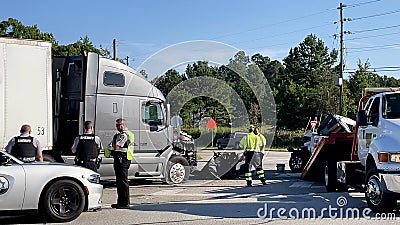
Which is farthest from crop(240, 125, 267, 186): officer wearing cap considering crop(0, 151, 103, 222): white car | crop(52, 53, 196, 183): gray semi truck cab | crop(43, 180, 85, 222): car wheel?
crop(43, 180, 85, 222): car wheel

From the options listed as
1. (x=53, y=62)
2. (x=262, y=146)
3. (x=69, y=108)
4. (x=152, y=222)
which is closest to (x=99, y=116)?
(x=69, y=108)

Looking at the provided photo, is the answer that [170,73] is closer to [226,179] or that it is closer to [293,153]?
[226,179]

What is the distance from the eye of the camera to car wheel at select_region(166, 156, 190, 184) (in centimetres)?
1683

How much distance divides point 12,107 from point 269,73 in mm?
65615

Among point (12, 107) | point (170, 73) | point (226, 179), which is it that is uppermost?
point (170, 73)

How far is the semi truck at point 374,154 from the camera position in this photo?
10141 millimetres

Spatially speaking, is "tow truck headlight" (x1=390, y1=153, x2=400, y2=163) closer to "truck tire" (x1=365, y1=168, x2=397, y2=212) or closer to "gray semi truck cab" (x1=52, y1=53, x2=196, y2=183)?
"truck tire" (x1=365, y1=168, x2=397, y2=212)

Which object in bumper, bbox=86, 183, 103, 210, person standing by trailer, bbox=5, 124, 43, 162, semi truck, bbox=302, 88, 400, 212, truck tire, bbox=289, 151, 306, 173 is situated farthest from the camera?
truck tire, bbox=289, 151, 306, 173

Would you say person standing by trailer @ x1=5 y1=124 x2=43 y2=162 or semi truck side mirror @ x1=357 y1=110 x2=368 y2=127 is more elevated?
semi truck side mirror @ x1=357 y1=110 x2=368 y2=127

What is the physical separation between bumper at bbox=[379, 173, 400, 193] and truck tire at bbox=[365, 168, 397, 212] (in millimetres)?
187

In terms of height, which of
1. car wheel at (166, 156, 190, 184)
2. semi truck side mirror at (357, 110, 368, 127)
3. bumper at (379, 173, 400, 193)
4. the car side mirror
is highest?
semi truck side mirror at (357, 110, 368, 127)

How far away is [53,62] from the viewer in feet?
52.1

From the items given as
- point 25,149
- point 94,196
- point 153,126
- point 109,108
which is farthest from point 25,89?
point 94,196

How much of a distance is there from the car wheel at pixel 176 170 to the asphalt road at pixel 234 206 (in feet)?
0.85
